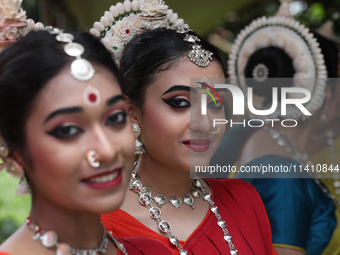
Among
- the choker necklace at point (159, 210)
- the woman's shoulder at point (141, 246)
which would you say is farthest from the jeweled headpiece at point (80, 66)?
the choker necklace at point (159, 210)

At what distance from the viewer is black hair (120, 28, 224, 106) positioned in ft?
5.89

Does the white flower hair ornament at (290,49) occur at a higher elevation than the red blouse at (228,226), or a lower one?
higher

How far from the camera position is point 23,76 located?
1.14 metres

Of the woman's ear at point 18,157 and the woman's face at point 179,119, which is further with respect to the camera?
the woman's face at point 179,119

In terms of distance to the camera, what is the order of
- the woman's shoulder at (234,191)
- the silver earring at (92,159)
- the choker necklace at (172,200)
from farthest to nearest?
1. the woman's shoulder at (234,191)
2. the choker necklace at (172,200)
3. the silver earring at (92,159)

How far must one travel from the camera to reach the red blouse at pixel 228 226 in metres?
1.74

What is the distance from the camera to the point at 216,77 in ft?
5.96

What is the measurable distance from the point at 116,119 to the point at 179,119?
1.83 ft

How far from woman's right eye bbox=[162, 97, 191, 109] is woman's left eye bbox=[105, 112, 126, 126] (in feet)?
1.77

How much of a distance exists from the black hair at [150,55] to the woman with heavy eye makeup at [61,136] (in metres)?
0.54

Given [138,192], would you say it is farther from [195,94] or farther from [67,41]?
[67,41]

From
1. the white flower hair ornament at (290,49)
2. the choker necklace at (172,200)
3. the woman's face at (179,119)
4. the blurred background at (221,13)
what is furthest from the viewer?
the blurred background at (221,13)

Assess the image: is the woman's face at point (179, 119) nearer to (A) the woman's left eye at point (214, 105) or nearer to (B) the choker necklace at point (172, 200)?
(A) the woman's left eye at point (214, 105)

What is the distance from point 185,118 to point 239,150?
134 centimetres
